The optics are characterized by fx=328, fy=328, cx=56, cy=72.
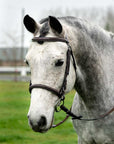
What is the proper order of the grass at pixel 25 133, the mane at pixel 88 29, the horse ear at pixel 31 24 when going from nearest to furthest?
the horse ear at pixel 31 24 → the mane at pixel 88 29 → the grass at pixel 25 133

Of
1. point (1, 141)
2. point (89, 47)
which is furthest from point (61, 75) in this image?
point (1, 141)

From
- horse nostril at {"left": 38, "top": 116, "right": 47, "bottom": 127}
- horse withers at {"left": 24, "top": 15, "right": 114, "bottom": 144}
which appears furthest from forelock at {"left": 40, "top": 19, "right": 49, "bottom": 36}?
horse nostril at {"left": 38, "top": 116, "right": 47, "bottom": 127}

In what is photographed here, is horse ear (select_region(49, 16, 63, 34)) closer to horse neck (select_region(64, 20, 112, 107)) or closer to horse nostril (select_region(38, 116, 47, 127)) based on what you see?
horse neck (select_region(64, 20, 112, 107))

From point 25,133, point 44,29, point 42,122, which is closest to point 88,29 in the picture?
point 44,29

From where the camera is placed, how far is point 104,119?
3893 mm

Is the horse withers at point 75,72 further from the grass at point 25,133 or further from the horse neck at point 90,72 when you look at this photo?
the grass at point 25,133

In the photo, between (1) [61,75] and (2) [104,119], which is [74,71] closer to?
(1) [61,75]

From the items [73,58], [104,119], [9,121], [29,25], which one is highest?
[29,25]

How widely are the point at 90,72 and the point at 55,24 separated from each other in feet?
2.57

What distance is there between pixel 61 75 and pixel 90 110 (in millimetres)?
807

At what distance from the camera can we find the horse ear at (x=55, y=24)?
344cm

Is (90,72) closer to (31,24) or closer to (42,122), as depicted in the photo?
(31,24)

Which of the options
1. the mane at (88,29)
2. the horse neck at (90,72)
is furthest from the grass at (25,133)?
the mane at (88,29)

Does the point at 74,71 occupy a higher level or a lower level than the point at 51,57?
lower
